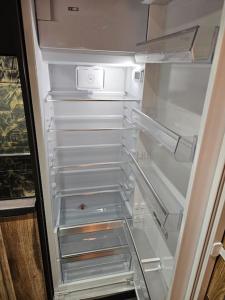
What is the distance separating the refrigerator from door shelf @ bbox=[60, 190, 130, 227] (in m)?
0.05

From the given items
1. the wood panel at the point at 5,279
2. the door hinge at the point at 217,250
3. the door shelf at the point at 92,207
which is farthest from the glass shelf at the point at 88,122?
the door hinge at the point at 217,250

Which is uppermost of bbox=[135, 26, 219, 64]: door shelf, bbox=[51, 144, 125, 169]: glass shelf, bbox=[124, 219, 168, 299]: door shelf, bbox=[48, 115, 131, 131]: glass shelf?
bbox=[135, 26, 219, 64]: door shelf

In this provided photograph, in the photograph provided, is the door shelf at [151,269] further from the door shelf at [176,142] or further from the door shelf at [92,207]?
the door shelf at [176,142]

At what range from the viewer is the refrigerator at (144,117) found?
2.05 feet

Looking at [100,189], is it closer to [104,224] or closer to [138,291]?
[104,224]

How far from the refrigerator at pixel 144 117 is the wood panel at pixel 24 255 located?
4.0 inches

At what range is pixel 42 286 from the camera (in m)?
1.26

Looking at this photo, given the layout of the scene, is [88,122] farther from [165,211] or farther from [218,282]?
[218,282]

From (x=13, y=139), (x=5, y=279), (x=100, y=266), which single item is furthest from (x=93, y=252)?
(x=13, y=139)

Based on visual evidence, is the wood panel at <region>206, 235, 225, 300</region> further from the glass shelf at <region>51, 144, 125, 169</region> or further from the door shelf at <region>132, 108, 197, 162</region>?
the glass shelf at <region>51, 144, 125, 169</region>

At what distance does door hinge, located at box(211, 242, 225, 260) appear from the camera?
670mm

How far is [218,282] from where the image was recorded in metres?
0.72

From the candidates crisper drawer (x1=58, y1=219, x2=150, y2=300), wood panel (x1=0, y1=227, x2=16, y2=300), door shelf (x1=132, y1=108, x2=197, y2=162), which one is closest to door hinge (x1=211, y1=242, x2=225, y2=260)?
door shelf (x1=132, y1=108, x2=197, y2=162)

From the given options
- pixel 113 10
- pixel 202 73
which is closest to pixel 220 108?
pixel 202 73
